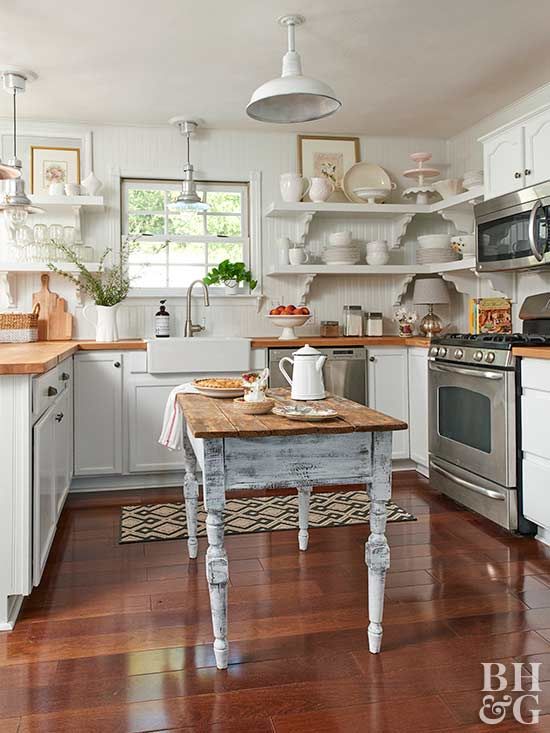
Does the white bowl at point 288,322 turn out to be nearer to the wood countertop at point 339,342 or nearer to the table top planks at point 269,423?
the wood countertop at point 339,342

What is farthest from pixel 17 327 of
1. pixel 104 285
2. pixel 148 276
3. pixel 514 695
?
pixel 514 695

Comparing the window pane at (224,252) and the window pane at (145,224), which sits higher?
the window pane at (145,224)

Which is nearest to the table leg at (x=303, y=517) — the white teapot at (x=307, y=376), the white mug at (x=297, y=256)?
the white teapot at (x=307, y=376)

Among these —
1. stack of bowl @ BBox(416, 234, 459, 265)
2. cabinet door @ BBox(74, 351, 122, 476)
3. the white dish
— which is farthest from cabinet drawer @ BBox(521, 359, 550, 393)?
cabinet door @ BBox(74, 351, 122, 476)

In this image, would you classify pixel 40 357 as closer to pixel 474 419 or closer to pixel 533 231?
pixel 474 419

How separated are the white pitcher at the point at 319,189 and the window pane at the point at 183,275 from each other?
97 centimetres

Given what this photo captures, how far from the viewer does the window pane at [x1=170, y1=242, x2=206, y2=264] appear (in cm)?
487

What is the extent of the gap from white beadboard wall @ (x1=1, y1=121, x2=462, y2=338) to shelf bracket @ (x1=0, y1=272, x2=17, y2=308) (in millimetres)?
44

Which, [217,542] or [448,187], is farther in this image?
[448,187]

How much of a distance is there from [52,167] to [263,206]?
4.94ft

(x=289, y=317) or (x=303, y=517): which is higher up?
(x=289, y=317)

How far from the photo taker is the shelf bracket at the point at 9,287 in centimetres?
448

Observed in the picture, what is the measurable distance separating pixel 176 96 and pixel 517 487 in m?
3.04

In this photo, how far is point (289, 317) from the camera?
14.6 ft
